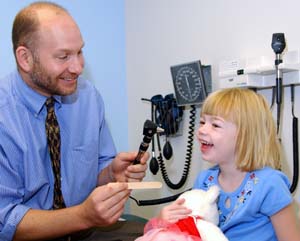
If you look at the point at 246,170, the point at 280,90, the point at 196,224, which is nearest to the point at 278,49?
the point at 280,90

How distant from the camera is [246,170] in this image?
45.8 inches

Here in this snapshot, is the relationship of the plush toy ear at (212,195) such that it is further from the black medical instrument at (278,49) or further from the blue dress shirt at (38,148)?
the blue dress shirt at (38,148)

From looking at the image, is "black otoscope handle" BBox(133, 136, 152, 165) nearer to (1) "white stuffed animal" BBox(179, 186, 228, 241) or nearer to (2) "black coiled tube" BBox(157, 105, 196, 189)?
(1) "white stuffed animal" BBox(179, 186, 228, 241)

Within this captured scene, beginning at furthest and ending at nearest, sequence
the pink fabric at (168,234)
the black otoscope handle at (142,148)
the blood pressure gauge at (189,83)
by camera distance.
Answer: the blood pressure gauge at (189,83), the black otoscope handle at (142,148), the pink fabric at (168,234)

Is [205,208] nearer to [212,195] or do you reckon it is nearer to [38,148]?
[212,195]

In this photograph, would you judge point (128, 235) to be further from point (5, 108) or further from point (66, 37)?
point (66, 37)

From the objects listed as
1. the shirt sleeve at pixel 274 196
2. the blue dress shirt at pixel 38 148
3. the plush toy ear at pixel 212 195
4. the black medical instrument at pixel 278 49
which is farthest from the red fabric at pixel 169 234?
the black medical instrument at pixel 278 49

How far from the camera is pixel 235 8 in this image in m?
1.55

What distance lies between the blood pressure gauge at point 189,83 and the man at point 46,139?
1.22ft

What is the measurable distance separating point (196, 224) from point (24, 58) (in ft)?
2.80

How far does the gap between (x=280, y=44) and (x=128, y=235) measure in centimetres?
83

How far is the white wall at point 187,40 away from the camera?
1396 mm

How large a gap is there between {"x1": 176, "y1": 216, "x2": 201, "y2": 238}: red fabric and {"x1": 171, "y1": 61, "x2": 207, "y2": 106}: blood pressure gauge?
26.6 inches

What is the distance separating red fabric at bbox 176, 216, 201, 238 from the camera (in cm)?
99
